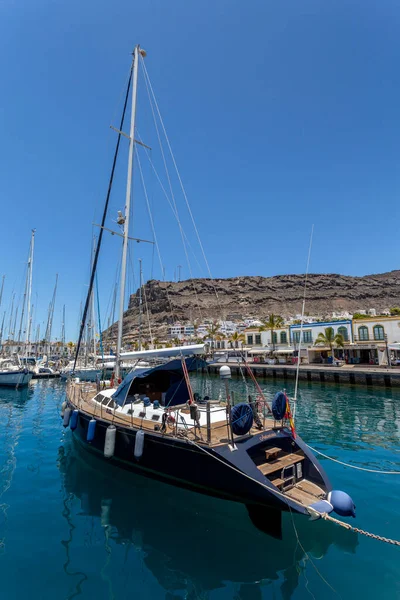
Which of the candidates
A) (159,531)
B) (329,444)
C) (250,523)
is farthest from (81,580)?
(329,444)

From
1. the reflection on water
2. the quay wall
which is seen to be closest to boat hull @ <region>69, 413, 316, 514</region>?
the reflection on water

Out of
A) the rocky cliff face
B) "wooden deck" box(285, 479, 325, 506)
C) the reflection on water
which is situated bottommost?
the reflection on water

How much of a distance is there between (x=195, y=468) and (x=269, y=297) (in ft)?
586

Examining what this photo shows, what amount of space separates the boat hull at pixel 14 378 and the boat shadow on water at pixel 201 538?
25.9 meters

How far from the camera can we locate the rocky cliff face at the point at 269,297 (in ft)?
534

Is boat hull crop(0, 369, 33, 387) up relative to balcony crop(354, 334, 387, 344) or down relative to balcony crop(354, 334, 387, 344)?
down

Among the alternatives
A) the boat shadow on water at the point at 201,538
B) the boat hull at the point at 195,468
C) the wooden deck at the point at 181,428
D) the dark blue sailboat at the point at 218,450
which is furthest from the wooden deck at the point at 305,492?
the wooden deck at the point at 181,428

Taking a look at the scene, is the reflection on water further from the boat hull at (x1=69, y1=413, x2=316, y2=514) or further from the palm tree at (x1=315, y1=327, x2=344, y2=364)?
the palm tree at (x1=315, y1=327, x2=344, y2=364)

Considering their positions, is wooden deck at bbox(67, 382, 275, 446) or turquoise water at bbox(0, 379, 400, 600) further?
wooden deck at bbox(67, 382, 275, 446)

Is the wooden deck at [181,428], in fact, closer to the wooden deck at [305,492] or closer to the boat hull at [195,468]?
the boat hull at [195,468]

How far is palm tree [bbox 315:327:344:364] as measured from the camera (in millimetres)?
43531

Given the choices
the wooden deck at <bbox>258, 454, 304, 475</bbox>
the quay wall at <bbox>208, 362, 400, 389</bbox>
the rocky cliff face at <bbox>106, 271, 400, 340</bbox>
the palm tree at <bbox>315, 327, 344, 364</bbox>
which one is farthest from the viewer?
the rocky cliff face at <bbox>106, 271, 400, 340</bbox>

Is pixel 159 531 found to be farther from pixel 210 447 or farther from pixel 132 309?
pixel 132 309

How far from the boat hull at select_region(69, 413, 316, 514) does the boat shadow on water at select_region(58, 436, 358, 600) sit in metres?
0.68
